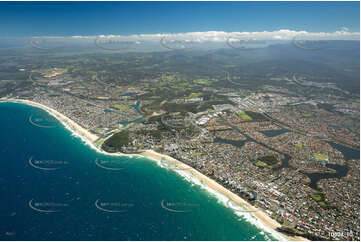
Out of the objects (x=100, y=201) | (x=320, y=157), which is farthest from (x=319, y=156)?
(x=100, y=201)

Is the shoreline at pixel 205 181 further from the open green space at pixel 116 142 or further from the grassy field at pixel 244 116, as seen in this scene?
the grassy field at pixel 244 116

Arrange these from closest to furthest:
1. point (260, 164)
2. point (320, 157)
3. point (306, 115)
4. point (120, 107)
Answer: point (260, 164) → point (320, 157) → point (306, 115) → point (120, 107)

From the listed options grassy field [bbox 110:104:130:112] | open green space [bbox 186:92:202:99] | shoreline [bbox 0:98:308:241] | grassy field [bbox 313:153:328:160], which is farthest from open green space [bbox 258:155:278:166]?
open green space [bbox 186:92:202:99]

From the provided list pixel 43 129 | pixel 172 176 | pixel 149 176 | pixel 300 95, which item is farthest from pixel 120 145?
pixel 300 95

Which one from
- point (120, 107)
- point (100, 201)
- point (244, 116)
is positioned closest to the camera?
point (100, 201)

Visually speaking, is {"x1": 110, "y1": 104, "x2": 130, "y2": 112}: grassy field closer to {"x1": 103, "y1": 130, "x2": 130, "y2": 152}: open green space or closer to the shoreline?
the shoreline

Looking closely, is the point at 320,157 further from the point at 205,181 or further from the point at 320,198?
the point at 205,181

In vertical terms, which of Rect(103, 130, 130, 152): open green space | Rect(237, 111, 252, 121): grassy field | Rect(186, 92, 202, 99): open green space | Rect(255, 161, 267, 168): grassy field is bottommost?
Rect(255, 161, 267, 168): grassy field

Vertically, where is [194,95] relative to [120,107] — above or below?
above

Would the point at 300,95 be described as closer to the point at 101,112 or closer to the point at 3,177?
the point at 101,112

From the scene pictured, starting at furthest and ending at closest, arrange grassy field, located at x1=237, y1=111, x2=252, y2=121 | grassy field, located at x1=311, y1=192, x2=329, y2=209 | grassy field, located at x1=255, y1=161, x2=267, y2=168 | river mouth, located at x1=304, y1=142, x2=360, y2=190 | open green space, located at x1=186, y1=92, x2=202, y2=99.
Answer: open green space, located at x1=186, y1=92, x2=202, y2=99 → grassy field, located at x1=237, y1=111, x2=252, y2=121 → grassy field, located at x1=255, y1=161, x2=267, y2=168 → river mouth, located at x1=304, y1=142, x2=360, y2=190 → grassy field, located at x1=311, y1=192, x2=329, y2=209
